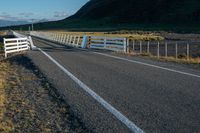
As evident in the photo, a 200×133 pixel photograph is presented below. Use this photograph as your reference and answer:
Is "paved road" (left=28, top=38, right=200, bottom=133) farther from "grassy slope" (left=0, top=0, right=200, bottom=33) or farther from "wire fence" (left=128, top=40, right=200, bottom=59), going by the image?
"grassy slope" (left=0, top=0, right=200, bottom=33)

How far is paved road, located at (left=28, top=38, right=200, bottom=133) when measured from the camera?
8203mm

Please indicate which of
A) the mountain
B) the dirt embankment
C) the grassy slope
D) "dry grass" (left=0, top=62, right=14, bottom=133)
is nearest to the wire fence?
"dry grass" (left=0, top=62, right=14, bottom=133)

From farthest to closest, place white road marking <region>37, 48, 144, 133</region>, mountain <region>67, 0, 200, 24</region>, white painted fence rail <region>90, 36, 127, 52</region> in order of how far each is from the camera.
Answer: mountain <region>67, 0, 200, 24</region> → white painted fence rail <region>90, 36, 127, 52</region> → white road marking <region>37, 48, 144, 133</region>

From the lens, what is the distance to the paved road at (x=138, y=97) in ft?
26.9

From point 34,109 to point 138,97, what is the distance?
96.8 inches

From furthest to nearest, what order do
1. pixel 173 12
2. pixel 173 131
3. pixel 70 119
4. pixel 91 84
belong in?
pixel 173 12 → pixel 91 84 → pixel 70 119 → pixel 173 131

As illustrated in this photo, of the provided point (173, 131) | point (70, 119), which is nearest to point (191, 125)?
point (173, 131)

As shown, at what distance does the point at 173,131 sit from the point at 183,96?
3254 millimetres

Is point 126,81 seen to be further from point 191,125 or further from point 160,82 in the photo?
point 191,125

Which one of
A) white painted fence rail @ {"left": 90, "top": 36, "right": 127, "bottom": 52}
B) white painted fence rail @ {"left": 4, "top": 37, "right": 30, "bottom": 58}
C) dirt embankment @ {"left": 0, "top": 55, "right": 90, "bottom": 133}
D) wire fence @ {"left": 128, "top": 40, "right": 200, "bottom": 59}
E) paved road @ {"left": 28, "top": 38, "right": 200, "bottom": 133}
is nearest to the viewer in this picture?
paved road @ {"left": 28, "top": 38, "right": 200, "bottom": 133}

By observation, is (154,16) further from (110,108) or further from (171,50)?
(110,108)

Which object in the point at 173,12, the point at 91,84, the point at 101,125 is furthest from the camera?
the point at 173,12

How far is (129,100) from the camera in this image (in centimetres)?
1045

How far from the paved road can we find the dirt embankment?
0.25 meters
